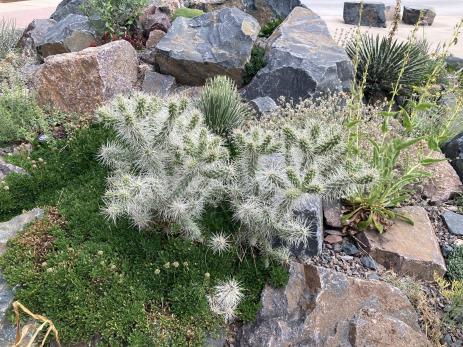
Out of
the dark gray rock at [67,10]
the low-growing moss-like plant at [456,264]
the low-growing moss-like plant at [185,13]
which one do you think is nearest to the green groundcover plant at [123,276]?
the low-growing moss-like plant at [456,264]

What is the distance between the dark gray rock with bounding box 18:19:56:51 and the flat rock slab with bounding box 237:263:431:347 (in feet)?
21.3

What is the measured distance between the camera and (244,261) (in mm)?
3557

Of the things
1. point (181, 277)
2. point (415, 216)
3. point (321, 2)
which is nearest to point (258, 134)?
point (181, 277)

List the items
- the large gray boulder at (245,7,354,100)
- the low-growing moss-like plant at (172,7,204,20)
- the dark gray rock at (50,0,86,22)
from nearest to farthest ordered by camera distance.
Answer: the large gray boulder at (245,7,354,100) → the low-growing moss-like plant at (172,7,204,20) → the dark gray rock at (50,0,86,22)

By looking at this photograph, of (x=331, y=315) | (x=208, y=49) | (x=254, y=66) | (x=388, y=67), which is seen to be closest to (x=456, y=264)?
(x=331, y=315)

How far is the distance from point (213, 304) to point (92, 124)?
2876 mm

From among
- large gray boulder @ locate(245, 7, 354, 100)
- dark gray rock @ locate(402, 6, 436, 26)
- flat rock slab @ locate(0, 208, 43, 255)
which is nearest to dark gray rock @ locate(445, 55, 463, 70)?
large gray boulder @ locate(245, 7, 354, 100)

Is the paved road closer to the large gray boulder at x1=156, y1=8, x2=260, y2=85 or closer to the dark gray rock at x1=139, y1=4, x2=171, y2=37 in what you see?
the dark gray rock at x1=139, y1=4, x2=171, y2=37

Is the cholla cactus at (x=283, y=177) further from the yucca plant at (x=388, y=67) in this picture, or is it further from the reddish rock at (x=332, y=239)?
the yucca plant at (x=388, y=67)

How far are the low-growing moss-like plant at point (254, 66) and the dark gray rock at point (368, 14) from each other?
11.1 meters

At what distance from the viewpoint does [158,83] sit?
635 cm

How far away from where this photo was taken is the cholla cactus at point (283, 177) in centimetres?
308

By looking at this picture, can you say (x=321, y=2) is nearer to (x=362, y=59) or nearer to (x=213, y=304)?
(x=362, y=59)

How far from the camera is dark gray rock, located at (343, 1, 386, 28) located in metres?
16.1
